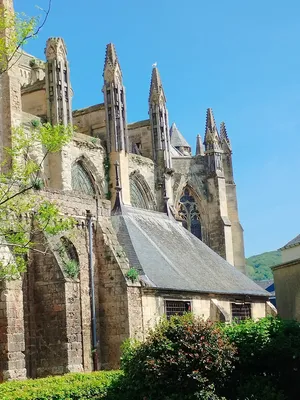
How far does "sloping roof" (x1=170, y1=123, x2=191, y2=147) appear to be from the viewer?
88.1 metres

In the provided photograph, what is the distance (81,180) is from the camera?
153ft

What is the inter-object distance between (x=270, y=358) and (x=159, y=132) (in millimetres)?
37804

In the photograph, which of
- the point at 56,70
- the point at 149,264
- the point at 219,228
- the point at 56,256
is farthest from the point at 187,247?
the point at 219,228

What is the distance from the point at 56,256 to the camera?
23828 millimetres

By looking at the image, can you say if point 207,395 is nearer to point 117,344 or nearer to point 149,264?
point 117,344

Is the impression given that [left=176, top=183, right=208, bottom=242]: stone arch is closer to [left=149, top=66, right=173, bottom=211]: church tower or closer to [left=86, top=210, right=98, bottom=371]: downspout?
[left=149, top=66, right=173, bottom=211]: church tower

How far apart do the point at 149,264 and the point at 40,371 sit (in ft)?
20.9

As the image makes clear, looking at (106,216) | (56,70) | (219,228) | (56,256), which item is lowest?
(56,256)

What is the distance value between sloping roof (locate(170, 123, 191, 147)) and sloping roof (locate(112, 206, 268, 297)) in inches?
2053

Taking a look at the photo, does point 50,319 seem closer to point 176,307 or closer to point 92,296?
point 92,296

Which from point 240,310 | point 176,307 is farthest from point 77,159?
point 176,307

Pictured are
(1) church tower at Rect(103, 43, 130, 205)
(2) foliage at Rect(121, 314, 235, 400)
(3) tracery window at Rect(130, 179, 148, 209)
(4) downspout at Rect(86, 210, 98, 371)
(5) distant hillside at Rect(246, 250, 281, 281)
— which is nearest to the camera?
(2) foliage at Rect(121, 314, 235, 400)

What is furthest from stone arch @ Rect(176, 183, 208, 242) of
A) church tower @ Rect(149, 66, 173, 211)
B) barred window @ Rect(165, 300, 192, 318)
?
barred window @ Rect(165, 300, 192, 318)

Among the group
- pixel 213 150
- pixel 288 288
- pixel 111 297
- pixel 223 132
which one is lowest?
pixel 288 288
